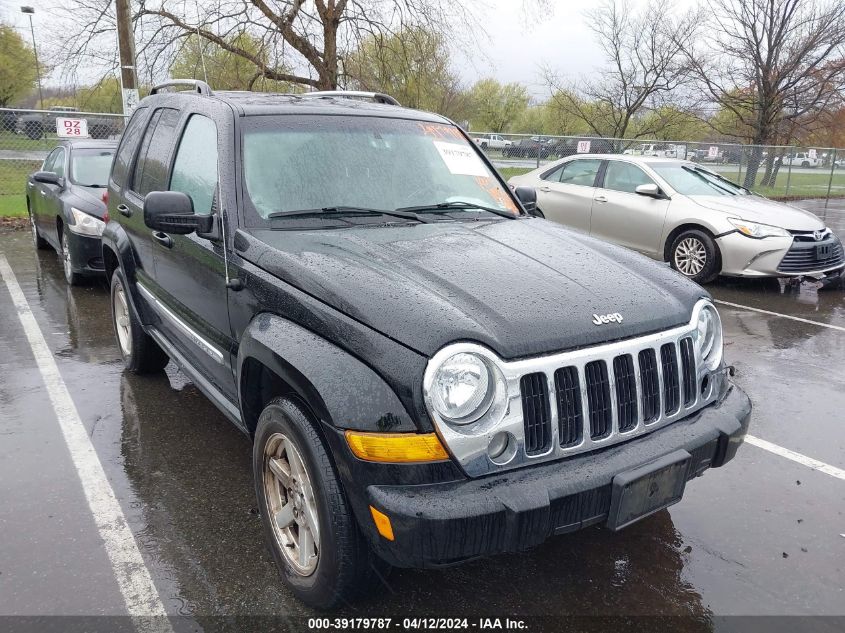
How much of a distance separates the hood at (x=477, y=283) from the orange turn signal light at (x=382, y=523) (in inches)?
21.2

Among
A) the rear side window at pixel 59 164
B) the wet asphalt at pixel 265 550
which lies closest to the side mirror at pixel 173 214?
the wet asphalt at pixel 265 550

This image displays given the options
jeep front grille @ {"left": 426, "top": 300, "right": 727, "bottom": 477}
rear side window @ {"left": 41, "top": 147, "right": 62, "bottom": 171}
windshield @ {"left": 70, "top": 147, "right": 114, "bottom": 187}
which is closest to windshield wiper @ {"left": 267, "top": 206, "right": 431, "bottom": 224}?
jeep front grille @ {"left": 426, "top": 300, "right": 727, "bottom": 477}

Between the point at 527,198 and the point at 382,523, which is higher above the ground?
the point at 527,198

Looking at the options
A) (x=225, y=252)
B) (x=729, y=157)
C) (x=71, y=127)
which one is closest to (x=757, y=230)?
(x=225, y=252)

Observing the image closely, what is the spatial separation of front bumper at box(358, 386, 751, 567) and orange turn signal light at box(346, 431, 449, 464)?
0.09 metres

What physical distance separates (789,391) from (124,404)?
15.9ft

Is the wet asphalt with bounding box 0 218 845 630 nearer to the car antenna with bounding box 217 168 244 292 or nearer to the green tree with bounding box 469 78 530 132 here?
the car antenna with bounding box 217 168 244 292

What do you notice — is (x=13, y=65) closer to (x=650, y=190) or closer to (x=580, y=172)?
(x=580, y=172)

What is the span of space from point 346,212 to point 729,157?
1952 centimetres

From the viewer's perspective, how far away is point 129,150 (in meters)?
4.86

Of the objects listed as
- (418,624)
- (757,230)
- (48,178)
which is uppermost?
(48,178)

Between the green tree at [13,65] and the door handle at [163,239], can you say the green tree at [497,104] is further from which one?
the door handle at [163,239]

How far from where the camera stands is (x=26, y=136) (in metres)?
15.7

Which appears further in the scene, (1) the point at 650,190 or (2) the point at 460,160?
(1) the point at 650,190
